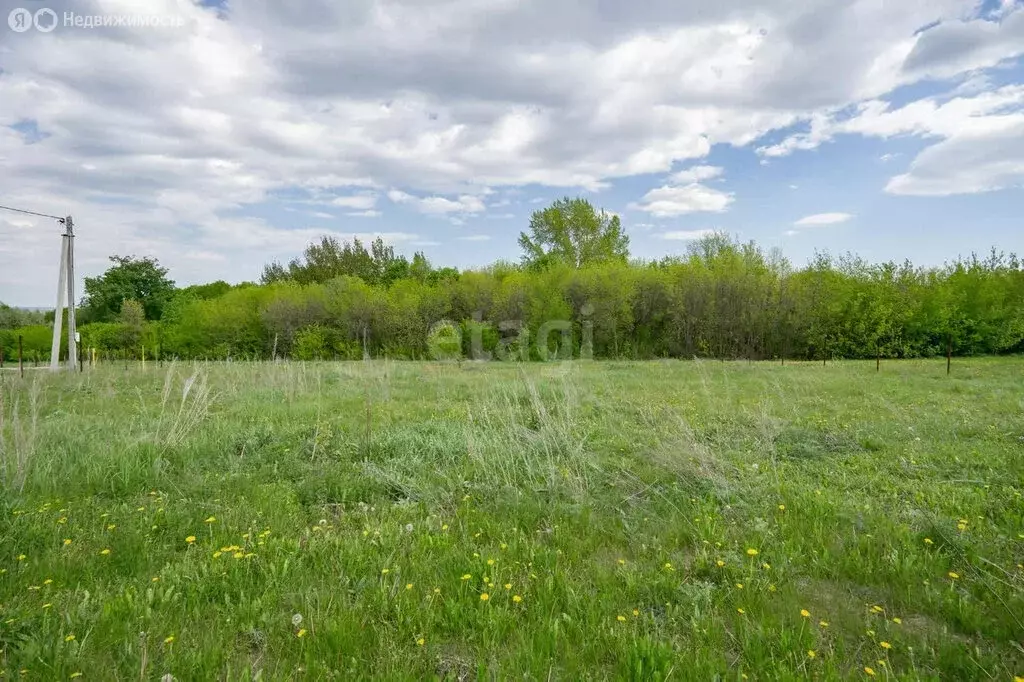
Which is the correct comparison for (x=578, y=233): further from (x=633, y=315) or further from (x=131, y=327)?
(x=131, y=327)

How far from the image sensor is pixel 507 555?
10.6ft

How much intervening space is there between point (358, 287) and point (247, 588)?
1101 inches

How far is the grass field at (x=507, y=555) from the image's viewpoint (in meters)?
2.34

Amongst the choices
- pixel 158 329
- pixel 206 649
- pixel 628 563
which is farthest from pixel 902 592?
pixel 158 329

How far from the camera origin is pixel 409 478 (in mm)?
4719

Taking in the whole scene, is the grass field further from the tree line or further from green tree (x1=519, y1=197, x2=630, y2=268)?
green tree (x1=519, y1=197, x2=630, y2=268)

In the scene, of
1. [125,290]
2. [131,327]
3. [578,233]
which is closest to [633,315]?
[578,233]

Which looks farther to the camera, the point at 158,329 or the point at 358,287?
the point at 158,329

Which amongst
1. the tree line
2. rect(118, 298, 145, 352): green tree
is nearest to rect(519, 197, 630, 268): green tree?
the tree line

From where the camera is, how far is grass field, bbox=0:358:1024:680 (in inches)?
92.1

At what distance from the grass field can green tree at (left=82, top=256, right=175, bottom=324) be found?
44.3 metres

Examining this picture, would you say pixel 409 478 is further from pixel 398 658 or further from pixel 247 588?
pixel 398 658

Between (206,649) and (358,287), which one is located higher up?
(358,287)

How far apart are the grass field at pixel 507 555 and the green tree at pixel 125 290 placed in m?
44.3
